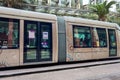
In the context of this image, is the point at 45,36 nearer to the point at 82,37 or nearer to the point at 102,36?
the point at 82,37

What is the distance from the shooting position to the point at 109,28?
19.2 m

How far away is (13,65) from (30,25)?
7.45 feet

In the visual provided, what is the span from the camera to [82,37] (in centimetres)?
1673

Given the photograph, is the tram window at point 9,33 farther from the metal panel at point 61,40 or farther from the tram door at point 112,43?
the tram door at point 112,43

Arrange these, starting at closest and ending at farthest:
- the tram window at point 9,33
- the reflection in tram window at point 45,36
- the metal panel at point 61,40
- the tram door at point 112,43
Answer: the tram window at point 9,33 < the reflection in tram window at point 45,36 < the metal panel at point 61,40 < the tram door at point 112,43

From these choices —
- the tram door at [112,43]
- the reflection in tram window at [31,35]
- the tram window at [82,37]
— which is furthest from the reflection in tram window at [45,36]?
the tram door at [112,43]

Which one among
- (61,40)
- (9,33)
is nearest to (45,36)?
(61,40)

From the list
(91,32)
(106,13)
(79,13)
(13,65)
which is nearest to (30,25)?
(13,65)

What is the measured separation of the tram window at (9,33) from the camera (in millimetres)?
12652

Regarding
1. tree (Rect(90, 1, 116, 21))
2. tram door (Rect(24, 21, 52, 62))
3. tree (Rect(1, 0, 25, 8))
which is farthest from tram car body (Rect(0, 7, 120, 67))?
tree (Rect(90, 1, 116, 21))

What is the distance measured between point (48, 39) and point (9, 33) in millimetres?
2555

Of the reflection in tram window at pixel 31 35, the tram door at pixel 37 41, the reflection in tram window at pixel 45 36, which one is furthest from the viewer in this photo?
the reflection in tram window at pixel 45 36

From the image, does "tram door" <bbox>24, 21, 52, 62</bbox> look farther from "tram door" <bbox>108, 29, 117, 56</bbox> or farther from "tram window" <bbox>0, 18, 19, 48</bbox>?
"tram door" <bbox>108, 29, 117, 56</bbox>

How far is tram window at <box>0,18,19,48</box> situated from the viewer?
12652 mm
